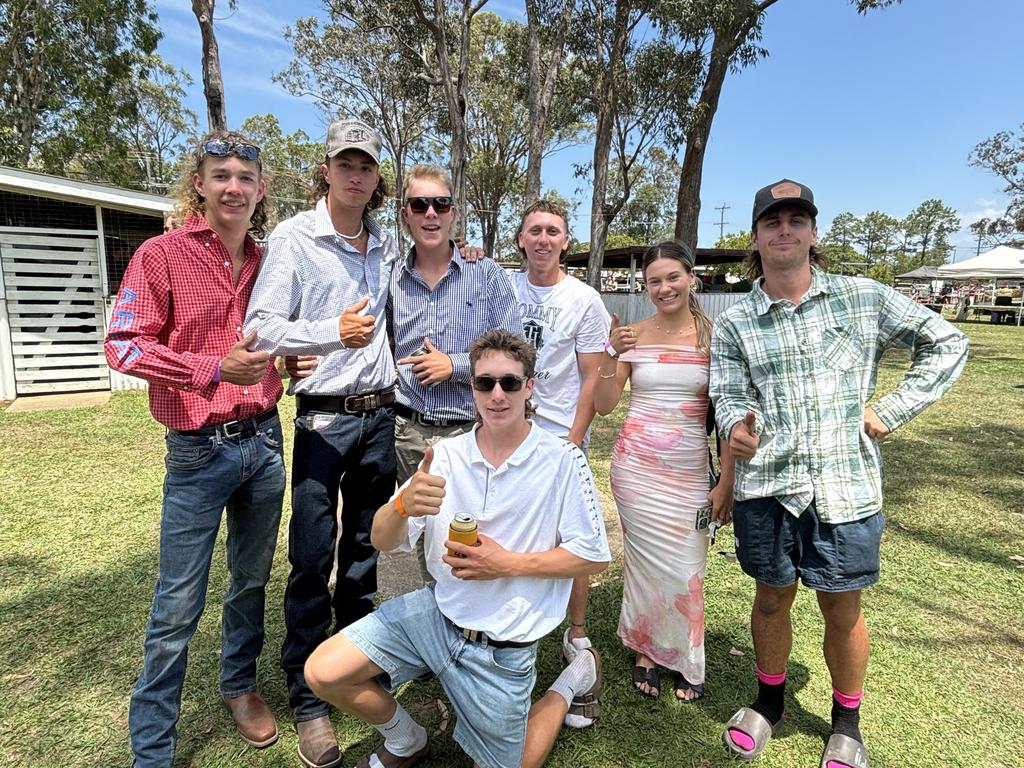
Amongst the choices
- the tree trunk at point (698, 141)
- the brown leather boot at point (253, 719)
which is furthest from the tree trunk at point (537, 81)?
the brown leather boot at point (253, 719)

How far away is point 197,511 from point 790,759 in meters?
2.42

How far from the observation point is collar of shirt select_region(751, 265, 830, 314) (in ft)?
7.20

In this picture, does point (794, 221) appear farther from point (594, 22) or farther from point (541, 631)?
point (594, 22)

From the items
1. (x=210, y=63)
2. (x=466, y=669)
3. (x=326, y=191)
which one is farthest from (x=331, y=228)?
(x=210, y=63)

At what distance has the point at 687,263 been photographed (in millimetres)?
2662

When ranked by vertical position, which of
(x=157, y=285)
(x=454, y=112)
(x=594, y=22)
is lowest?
(x=157, y=285)

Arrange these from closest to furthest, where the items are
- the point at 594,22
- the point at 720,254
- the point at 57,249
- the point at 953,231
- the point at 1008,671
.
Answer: the point at 1008,671, the point at 57,249, the point at 594,22, the point at 720,254, the point at 953,231

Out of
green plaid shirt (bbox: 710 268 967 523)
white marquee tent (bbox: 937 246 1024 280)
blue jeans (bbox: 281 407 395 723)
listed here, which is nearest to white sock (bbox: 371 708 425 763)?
blue jeans (bbox: 281 407 395 723)

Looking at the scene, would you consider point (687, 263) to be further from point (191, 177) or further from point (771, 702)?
point (191, 177)

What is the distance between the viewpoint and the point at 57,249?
899cm

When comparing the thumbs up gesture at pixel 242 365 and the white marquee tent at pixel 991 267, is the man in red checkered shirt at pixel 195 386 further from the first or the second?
the white marquee tent at pixel 991 267

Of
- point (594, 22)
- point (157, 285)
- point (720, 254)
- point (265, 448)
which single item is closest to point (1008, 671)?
point (265, 448)

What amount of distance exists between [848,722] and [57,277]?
10930 mm

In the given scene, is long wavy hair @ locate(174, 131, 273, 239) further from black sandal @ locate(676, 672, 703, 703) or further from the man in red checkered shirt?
black sandal @ locate(676, 672, 703, 703)
